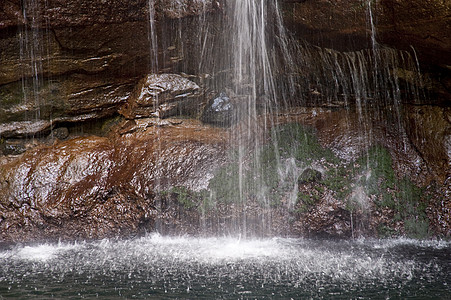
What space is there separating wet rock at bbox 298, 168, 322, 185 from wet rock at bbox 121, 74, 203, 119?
2213 mm

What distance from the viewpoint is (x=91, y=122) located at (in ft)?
25.2

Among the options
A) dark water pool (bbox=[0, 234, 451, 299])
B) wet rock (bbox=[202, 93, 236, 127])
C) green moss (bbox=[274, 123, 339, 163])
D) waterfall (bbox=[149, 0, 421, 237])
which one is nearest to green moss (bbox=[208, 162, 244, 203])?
waterfall (bbox=[149, 0, 421, 237])

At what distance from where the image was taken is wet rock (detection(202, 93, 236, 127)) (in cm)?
757

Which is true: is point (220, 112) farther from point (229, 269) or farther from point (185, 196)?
point (229, 269)

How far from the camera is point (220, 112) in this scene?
7.59m

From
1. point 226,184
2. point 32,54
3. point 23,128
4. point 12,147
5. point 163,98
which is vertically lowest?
point 226,184

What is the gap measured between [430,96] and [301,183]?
2.49 m

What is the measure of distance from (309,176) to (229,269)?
253cm

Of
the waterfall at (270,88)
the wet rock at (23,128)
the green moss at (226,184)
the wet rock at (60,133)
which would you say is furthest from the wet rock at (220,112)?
the wet rock at (23,128)

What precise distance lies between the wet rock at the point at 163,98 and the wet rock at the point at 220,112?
0.20 metres

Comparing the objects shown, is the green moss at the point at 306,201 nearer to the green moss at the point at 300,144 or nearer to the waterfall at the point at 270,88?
the waterfall at the point at 270,88

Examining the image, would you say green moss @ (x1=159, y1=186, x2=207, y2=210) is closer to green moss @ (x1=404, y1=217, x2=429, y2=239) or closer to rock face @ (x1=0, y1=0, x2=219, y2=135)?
rock face @ (x1=0, y1=0, x2=219, y2=135)

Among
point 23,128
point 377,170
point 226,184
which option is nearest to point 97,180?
point 23,128

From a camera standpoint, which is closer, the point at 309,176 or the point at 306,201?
the point at 306,201
